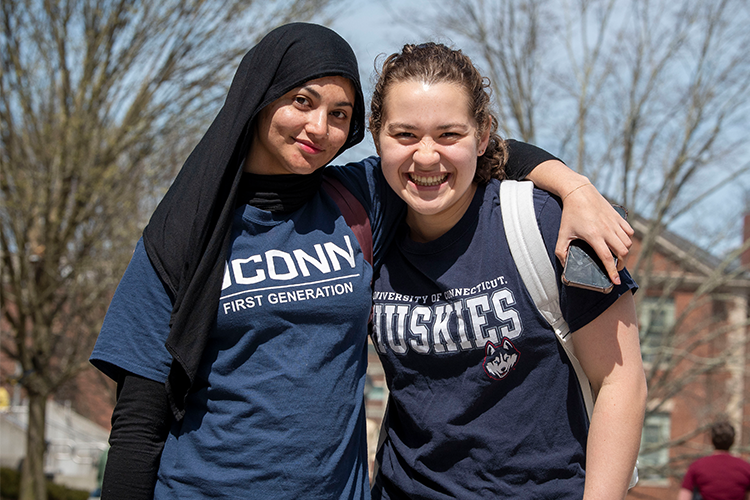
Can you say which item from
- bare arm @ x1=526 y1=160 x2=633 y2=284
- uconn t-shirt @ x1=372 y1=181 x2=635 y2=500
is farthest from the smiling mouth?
bare arm @ x1=526 y1=160 x2=633 y2=284

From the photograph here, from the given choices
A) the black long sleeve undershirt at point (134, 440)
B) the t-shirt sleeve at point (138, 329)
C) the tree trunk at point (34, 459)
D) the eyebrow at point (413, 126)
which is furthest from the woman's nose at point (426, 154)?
the tree trunk at point (34, 459)

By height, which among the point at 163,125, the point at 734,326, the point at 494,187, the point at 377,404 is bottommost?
the point at 377,404

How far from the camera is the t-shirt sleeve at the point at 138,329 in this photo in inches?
70.6

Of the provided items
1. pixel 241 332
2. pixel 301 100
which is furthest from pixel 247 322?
pixel 301 100

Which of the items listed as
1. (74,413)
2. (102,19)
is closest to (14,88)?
(102,19)

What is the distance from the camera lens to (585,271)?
5.56 feet

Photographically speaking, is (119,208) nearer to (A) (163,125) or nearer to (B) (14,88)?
(A) (163,125)

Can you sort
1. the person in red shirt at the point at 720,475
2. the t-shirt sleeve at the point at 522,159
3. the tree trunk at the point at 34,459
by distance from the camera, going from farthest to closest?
the tree trunk at the point at 34,459, the person in red shirt at the point at 720,475, the t-shirt sleeve at the point at 522,159

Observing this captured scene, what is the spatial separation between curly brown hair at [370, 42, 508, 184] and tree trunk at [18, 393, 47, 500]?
814cm

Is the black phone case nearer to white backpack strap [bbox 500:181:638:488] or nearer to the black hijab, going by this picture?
white backpack strap [bbox 500:181:638:488]

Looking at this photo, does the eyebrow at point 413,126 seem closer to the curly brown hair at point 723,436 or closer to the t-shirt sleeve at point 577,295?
the t-shirt sleeve at point 577,295

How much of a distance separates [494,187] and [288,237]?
0.62m

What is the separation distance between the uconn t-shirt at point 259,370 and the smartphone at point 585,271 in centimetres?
59

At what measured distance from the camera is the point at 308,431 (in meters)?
1.84
